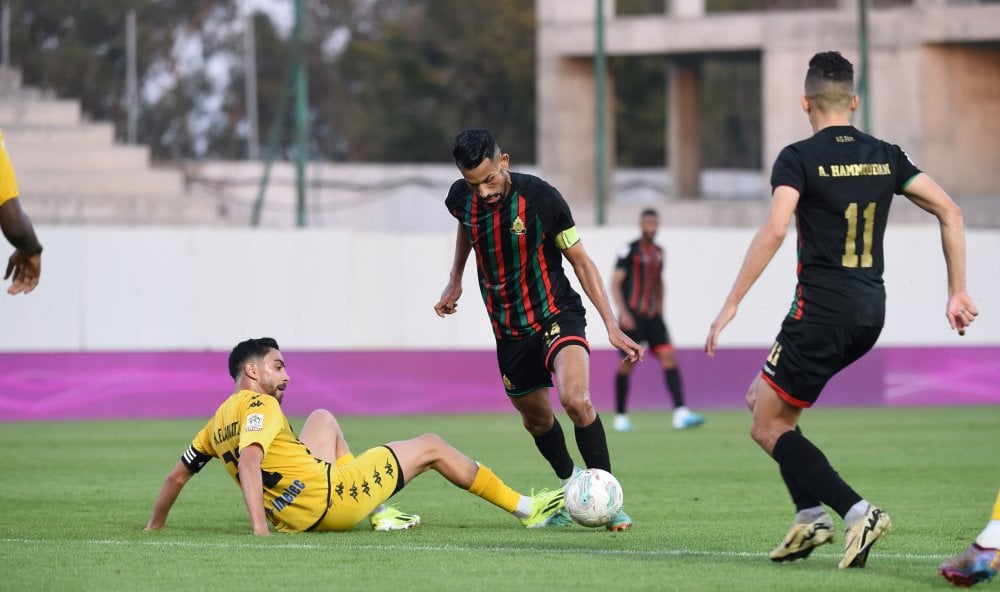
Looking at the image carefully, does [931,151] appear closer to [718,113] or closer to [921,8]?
[921,8]

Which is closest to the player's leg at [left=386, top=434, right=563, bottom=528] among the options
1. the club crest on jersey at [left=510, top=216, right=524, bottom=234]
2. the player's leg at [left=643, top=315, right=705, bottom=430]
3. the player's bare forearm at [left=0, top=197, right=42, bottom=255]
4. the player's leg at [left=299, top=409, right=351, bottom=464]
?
the player's leg at [left=299, top=409, right=351, bottom=464]

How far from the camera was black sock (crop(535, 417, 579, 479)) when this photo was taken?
352 inches

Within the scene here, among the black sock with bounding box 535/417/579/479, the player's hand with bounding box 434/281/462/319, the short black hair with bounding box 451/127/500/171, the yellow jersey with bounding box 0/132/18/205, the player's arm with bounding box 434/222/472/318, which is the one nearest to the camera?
the yellow jersey with bounding box 0/132/18/205

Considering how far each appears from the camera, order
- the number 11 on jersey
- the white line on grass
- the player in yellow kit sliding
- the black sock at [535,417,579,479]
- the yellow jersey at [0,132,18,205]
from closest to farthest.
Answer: the yellow jersey at [0,132,18,205]
the number 11 on jersey
the white line on grass
the player in yellow kit sliding
the black sock at [535,417,579,479]

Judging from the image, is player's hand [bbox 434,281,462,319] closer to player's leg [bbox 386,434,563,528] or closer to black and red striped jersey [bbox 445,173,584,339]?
black and red striped jersey [bbox 445,173,584,339]

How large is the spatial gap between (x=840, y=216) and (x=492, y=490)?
263 cm

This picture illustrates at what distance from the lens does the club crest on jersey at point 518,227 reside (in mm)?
8547

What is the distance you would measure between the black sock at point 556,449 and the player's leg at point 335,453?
87 centimetres

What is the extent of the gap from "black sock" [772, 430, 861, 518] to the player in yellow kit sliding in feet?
6.80

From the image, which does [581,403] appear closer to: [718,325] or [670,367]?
[718,325]

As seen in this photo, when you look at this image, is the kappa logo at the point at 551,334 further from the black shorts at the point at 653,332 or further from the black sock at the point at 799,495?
the black shorts at the point at 653,332

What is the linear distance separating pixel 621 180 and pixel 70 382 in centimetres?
2446

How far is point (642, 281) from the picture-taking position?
56.5 ft

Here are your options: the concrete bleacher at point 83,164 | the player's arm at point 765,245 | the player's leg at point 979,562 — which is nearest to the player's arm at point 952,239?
the player's arm at point 765,245
